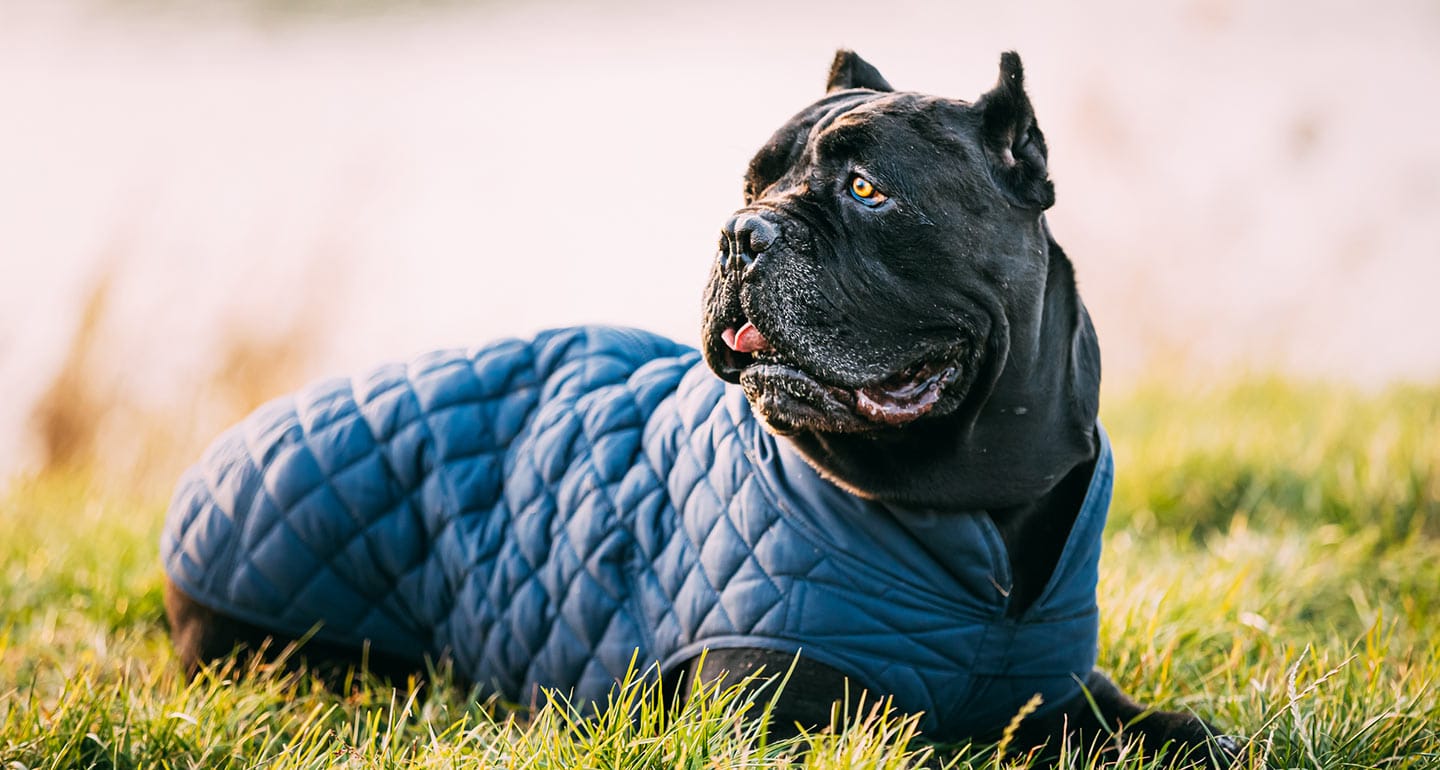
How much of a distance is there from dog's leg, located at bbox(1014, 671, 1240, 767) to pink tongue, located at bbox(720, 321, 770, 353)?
3.35 ft

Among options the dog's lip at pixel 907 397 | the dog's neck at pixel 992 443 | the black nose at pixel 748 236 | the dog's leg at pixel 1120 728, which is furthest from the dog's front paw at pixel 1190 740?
the black nose at pixel 748 236

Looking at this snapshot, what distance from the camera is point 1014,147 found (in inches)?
93.2

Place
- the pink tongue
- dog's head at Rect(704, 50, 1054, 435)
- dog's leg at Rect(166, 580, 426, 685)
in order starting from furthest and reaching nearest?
1. dog's leg at Rect(166, 580, 426, 685)
2. the pink tongue
3. dog's head at Rect(704, 50, 1054, 435)

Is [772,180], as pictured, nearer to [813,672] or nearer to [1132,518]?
[813,672]

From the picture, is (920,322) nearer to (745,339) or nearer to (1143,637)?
(745,339)

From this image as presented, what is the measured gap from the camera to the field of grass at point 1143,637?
2.36 meters

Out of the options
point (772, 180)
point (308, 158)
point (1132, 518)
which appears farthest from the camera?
point (308, 158)

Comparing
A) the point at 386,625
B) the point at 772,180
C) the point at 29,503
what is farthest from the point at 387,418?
the point at 29,503

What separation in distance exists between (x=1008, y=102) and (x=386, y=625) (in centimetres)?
196

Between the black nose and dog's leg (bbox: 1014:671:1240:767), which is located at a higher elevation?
the black nose

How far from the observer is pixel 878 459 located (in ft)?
7.91

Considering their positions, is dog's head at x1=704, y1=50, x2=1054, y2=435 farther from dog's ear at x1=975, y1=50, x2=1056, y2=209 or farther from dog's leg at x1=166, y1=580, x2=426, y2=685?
dog's leg at x1=166, y1=580, x2=426, y2=685

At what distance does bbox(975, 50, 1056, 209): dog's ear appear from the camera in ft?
7.70

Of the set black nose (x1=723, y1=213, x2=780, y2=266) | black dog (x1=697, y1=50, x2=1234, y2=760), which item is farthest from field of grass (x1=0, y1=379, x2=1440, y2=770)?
black nose (x1=723, y1=213, x2=780, y2=266)
